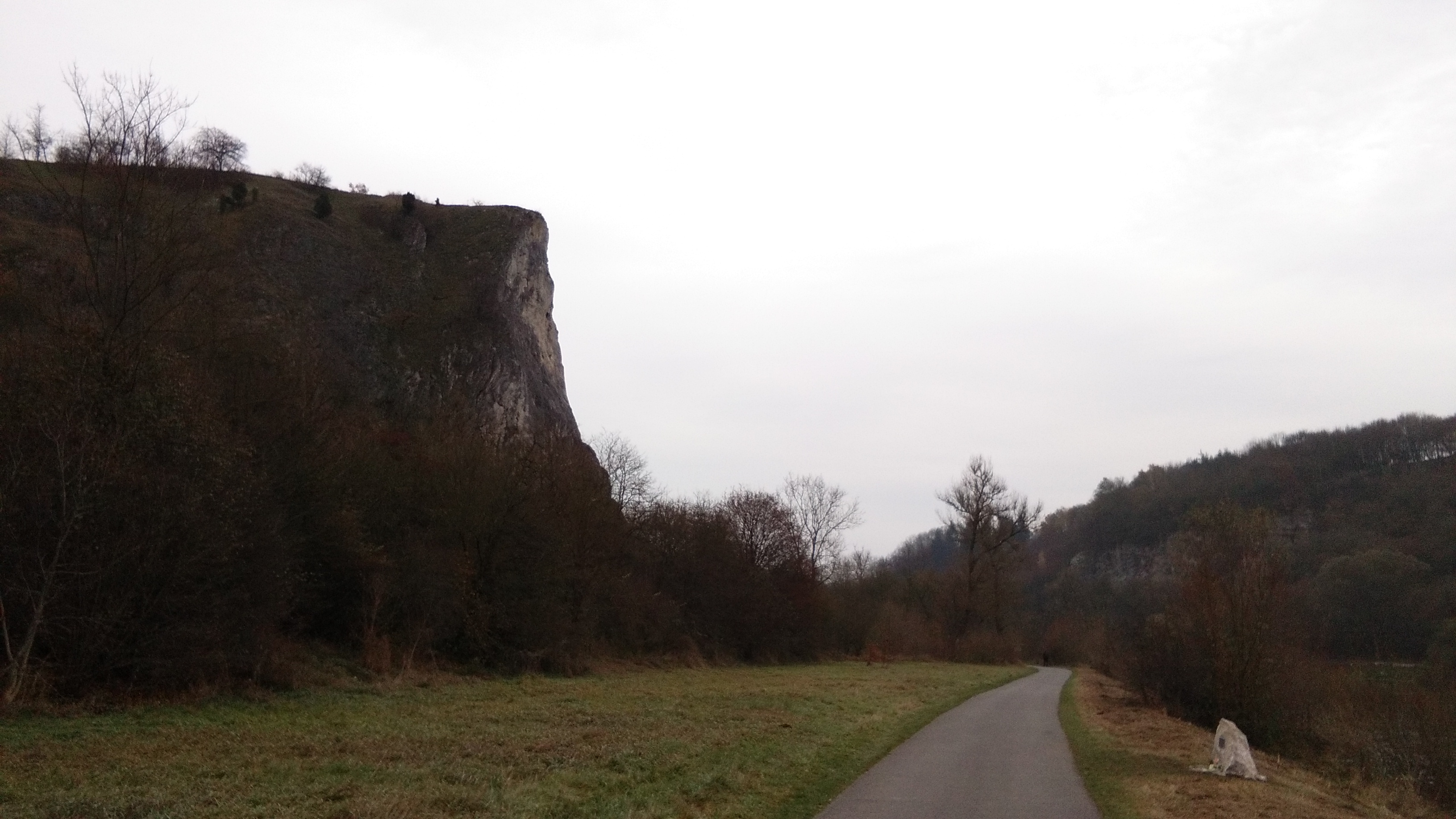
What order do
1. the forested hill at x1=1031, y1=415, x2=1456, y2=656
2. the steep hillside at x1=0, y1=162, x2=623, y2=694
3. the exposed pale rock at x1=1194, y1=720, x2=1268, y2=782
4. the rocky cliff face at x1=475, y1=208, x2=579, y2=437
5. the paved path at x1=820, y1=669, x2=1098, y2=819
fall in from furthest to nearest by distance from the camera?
the rocky cliff face at x1=475, y1=208, x2=579, y2=437, the forested hill at x1=1031, y1=415, x2=1456, y2=656, the steep hillside at x1=0, y1=162, x2=623, y2=694, the exposed pale rock at x1=1194, y1=720, x2=1268, y2=782, the paved path at x1=820, y1=669, x2=1098, y2=819

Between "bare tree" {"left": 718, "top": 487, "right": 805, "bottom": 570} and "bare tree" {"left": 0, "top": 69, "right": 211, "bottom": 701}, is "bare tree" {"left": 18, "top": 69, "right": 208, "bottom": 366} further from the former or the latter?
"bare tree" {"left": 718, "top": 487, "right": 805, "bottom": 570}

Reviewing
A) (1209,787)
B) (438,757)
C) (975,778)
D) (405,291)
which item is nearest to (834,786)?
(975,778)

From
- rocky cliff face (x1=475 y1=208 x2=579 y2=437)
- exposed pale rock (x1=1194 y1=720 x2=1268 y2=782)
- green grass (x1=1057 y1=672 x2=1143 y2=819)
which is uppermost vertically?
rocky cliff face (x1=475 y1=208 x2=579 y2=437)

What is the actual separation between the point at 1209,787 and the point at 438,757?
1023cm

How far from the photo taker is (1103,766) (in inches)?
615

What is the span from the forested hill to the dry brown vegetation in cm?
576

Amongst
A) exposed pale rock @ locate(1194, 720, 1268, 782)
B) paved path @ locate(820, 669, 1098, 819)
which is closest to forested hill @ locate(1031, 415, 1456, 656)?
paved path @ locate(820, 669, 1098, 819)

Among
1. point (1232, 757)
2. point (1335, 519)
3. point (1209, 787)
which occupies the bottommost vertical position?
point (1209, 787)

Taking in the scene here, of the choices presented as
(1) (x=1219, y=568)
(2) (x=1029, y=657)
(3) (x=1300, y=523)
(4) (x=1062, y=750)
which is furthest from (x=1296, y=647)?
(2) (x=1029, y=657)

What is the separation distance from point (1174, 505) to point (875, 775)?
63.7m

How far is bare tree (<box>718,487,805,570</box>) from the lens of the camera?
57719 millimetres

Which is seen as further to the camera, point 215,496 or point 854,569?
point 854,569

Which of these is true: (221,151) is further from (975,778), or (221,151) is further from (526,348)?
(975,778)

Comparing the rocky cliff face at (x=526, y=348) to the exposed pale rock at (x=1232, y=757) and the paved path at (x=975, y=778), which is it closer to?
the paved path at (x=975, y=778)
